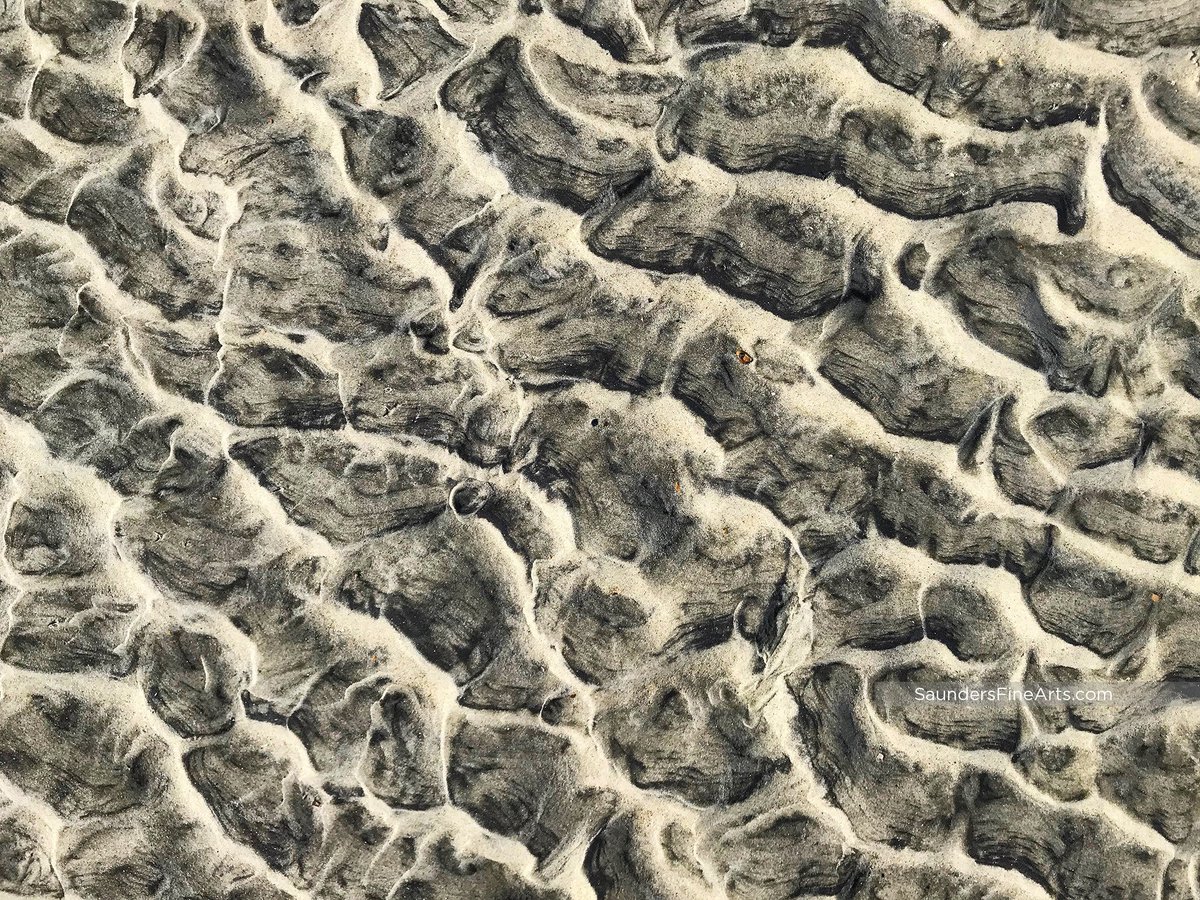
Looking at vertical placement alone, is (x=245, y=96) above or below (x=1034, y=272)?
below

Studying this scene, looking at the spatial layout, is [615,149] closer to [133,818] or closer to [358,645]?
[358,645]

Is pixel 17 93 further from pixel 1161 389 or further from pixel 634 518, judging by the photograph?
pixel 1161 389

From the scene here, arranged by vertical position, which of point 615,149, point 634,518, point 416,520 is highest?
point 615,149

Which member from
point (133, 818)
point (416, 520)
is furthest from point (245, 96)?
point (133, 818)

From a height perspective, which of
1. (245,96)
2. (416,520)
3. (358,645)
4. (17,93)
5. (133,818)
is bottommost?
(133,818)

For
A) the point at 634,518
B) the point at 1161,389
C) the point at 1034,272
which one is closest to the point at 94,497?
the point at 634,518

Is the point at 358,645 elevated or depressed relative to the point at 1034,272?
depressed
